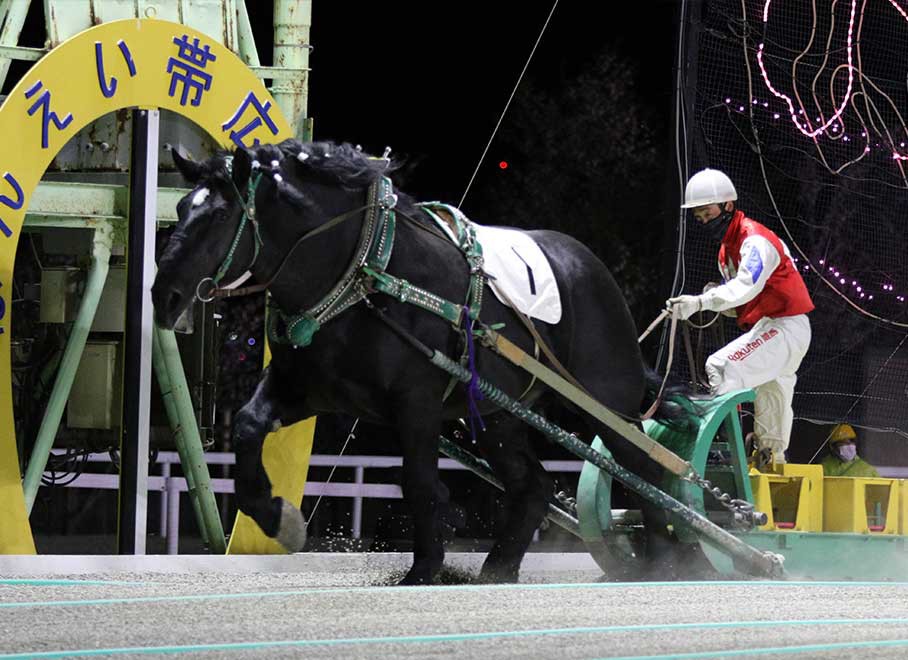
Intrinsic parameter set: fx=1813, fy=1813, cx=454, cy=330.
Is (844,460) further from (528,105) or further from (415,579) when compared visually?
(528,105)

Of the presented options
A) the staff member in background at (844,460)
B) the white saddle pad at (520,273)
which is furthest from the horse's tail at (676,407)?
the staff member in background at (844,460)

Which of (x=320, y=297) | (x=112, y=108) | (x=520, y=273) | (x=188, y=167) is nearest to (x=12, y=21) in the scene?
(x=112, y=108)

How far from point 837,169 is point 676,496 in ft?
14.6

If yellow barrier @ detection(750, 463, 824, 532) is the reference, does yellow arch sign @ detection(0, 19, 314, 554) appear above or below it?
above

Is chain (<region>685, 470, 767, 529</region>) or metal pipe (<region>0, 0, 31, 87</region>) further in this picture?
chain (<region>685, 470, 767, 529</region>)

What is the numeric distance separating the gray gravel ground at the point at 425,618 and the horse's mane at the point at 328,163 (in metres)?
1.79

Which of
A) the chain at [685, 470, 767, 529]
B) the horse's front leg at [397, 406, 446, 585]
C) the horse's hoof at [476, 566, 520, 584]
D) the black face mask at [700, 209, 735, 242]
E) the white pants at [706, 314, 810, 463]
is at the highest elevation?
the black face mask at [700, 209, 735, 242]

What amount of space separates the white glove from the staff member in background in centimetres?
209

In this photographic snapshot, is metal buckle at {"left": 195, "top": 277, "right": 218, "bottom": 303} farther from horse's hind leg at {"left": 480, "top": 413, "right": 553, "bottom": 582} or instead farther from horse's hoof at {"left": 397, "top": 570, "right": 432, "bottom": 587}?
horse's hind leg at {"left": 480, "top": 413, "right": 553, "bottom": 582}

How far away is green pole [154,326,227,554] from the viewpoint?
9.12 meters

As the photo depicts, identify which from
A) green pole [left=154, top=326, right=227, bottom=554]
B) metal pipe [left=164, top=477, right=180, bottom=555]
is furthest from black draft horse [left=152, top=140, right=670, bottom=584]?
metal pipe [left=164, top=477, right=180, bottom=555]

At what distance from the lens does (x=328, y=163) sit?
26.3 ft

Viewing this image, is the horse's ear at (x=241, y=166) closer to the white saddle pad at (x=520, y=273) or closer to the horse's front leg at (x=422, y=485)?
the horse's front leg at (x=422, y=485)

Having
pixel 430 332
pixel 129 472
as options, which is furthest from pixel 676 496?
pixel 129 472
